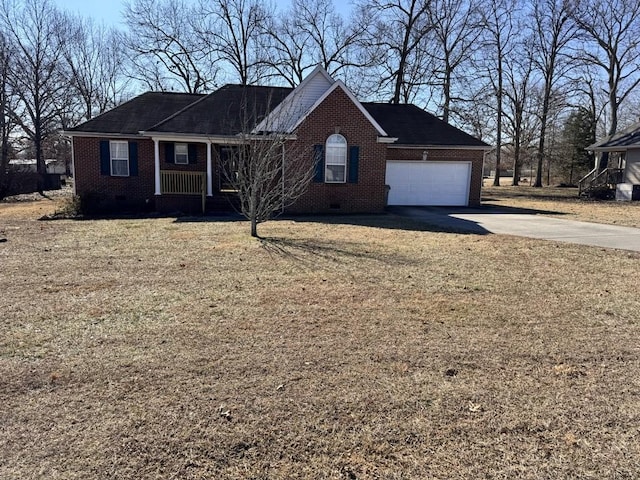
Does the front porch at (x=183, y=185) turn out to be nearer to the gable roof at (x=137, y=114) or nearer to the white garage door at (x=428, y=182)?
the gable roof at (x=137, y=114)

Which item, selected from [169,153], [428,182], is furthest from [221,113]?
[428,182]

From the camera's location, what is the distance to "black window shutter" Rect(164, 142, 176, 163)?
1761 cm

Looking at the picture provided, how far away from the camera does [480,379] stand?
12.2 ft

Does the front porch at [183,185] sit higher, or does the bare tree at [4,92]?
the bare tree at [4,92]

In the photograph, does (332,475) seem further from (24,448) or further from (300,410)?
(24,448)

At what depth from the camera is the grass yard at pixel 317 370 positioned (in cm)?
268

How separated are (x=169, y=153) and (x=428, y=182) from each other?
11.5 m

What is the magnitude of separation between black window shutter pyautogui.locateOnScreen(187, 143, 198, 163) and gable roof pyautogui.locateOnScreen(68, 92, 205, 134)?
7.58ft

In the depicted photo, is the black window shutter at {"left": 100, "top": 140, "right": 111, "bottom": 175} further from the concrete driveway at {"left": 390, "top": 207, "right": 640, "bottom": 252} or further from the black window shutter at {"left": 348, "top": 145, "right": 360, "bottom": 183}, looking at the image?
the concrete driveway at {"left": 390, "top": 207, "right": 640, "bottom": 252}

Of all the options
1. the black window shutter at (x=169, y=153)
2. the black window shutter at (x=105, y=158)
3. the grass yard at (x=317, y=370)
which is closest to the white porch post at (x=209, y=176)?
the black window shutter at (x=169, y=153)

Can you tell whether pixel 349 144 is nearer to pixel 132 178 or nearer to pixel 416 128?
pixel 416 128

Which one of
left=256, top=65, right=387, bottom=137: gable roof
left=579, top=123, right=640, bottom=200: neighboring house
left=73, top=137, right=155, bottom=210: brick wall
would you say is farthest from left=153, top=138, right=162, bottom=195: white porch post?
left=579, top=123, right=640, bottom=200: neighboring house

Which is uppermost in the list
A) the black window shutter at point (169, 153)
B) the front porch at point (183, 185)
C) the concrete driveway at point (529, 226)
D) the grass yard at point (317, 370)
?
the black window shutter at point (169, 153)

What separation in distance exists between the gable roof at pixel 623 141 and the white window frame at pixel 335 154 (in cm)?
1851
